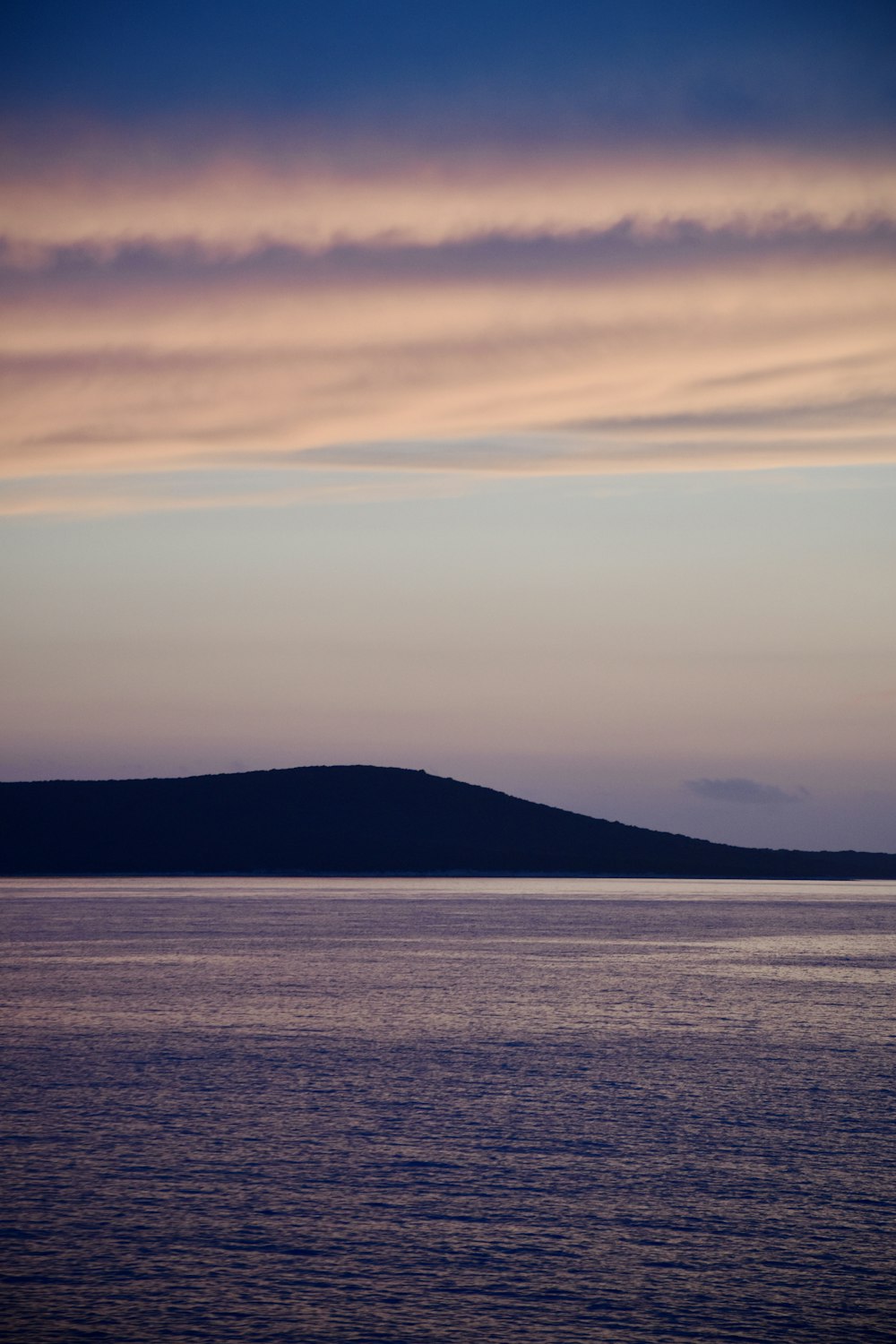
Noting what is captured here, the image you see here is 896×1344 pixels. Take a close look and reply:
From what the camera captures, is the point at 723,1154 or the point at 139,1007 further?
the point at 139,1007

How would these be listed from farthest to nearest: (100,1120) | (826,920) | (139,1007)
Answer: (826,920) → (139,1007) → (100,1120)

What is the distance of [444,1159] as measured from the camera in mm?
20672

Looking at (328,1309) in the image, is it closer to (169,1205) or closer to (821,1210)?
(169,1205)

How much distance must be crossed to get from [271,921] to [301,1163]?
6669 centimetres

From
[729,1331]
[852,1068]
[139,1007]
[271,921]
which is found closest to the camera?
[729,1331]

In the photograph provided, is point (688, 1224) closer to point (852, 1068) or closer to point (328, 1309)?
point (328, 1309)

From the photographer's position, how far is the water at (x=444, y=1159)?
14281 millimetres

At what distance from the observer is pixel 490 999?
135 feet

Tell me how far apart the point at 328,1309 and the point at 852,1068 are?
1746 centimetres

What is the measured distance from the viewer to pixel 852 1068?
28.8m

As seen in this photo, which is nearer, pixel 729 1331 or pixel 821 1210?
pixel 729 1331

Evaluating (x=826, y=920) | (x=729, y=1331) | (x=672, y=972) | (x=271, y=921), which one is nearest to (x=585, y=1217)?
(x=729, y=1331)

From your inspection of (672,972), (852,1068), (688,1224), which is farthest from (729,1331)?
(672,972)

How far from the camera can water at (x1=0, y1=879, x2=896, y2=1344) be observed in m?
14.3
